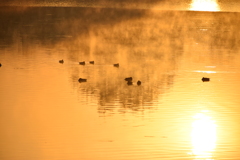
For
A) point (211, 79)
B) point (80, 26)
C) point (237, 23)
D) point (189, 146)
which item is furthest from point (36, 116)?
point (237, 23)

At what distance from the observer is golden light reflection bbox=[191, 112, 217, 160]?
498 inches

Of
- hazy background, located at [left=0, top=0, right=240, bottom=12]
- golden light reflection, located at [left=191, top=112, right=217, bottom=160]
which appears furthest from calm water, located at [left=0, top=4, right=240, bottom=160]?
hazy background, located at [left=0, top=0, right=240, bottom=12]

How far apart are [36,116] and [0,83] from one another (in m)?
4.44

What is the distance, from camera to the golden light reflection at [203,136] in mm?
12656

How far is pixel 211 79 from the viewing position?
21344 millimetres

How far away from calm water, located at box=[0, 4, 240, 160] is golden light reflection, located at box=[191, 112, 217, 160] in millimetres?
20

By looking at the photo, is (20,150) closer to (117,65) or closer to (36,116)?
(36,116)

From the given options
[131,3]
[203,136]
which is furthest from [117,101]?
[131,3]

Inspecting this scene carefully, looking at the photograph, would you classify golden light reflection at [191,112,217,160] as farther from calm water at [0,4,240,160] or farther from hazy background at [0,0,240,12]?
hazy background at [0,0,240,12]

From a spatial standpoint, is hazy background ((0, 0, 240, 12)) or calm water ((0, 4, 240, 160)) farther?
hazy background ((0, 0, 240, 12))

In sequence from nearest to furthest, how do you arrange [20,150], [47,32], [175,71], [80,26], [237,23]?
[20,150] < [175,71] < [47,32] < [80,26] < [237,23]

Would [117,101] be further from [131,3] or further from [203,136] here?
[131,3]

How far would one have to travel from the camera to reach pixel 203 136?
13.9 m

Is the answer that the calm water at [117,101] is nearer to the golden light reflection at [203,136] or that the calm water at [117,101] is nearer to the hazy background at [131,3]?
the golden light reflection at [203,136]
